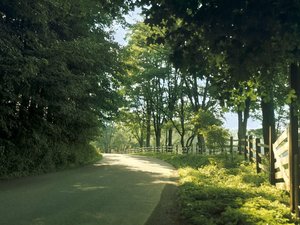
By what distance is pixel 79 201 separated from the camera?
31.4 feet

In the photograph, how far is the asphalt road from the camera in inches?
299

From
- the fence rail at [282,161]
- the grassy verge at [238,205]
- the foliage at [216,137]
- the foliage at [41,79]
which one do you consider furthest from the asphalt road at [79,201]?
the foliage at [216,137]

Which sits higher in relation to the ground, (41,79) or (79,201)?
(41,79)

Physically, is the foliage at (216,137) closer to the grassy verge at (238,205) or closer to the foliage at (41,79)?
the foliage at (41,79)

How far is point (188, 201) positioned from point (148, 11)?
16.1 feet

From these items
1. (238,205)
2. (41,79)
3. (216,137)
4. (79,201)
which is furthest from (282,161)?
(216,137)

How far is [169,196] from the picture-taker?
10.9 meters

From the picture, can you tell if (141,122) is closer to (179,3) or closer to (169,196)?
(169,196)

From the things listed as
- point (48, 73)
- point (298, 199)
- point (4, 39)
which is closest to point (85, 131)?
point (48, 73)

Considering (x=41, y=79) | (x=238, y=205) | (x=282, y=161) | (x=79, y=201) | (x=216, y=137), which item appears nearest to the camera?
(x=238, y=205)

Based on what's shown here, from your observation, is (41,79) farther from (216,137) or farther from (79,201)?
(216,137)

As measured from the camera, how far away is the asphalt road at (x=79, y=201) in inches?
299

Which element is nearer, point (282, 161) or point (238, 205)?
point (238, 205)

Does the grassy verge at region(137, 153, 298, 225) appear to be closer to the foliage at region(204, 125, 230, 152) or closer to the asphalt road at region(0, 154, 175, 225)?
the asphalt road at region(0, 154, 175, 225)
